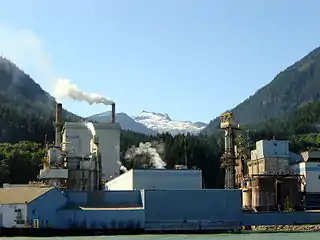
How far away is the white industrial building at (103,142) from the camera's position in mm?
75500

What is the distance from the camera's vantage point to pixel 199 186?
59469 mm

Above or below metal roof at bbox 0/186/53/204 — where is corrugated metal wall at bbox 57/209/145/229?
below

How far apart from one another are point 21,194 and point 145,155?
2016 inches

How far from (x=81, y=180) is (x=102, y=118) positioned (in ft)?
335

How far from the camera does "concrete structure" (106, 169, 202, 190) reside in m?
58.7

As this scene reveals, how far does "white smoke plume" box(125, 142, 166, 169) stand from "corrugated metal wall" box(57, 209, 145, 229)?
41090mm

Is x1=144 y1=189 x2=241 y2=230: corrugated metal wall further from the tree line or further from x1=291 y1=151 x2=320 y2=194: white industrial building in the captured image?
the tree line

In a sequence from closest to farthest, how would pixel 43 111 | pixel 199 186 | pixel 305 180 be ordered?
pixel 199 186 < pixel 305 180 < pixel 43 111

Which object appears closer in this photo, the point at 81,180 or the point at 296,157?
the point at 81,180

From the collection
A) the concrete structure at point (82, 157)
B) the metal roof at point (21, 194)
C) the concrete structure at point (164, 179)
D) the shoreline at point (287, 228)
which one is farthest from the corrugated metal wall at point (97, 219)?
the shoreline at point (287, 228)

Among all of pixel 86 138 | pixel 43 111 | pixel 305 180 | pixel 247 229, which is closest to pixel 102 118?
pixel 43 111

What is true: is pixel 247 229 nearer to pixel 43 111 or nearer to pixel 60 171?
pixel 60 171

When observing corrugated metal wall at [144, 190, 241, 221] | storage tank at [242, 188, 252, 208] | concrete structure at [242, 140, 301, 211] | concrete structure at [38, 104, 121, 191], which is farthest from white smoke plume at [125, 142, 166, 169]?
corrugated metal wall at [144, 190, 241, 221]

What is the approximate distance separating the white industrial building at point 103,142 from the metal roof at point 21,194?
20.7 metres
